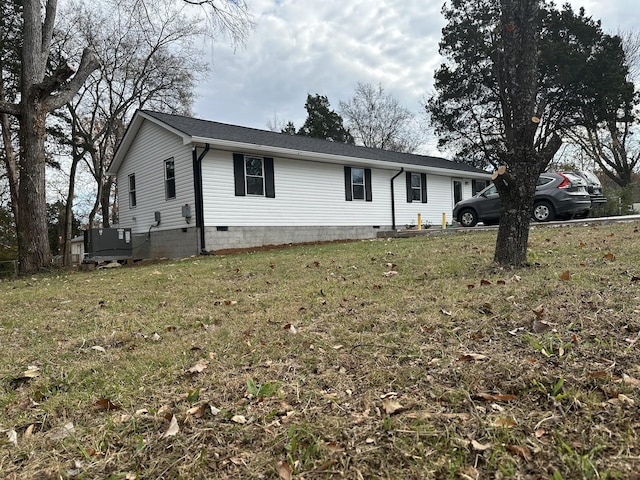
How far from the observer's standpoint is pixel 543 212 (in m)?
11.9

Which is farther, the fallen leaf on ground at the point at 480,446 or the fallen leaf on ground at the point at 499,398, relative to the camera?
the fallen leaf on ground at the point at 499,398

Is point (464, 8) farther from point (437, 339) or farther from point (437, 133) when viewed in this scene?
point (437, 339)

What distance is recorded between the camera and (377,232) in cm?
1547

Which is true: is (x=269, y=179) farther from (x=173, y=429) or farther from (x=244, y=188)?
(x=173, y=429)

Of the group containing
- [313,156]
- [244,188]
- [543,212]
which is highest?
[313,156]

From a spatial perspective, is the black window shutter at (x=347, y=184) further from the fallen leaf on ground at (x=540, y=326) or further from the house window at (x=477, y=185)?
the fallen leaf on ground at (x=540, y=326)

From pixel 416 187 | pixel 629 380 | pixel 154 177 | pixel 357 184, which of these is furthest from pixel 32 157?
pixel 416 187

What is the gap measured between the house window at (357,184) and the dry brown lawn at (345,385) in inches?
448

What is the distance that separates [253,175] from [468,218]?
24.1 ft

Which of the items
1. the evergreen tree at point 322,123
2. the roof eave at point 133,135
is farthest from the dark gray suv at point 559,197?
the evergreen tree at point 322,123

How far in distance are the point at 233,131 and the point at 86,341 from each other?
452 inches

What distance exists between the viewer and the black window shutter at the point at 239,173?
40.8ft

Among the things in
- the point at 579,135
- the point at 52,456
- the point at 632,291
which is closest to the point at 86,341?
the point at 52,456

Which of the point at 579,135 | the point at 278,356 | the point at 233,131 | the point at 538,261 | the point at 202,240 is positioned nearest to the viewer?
the point at 278,356
